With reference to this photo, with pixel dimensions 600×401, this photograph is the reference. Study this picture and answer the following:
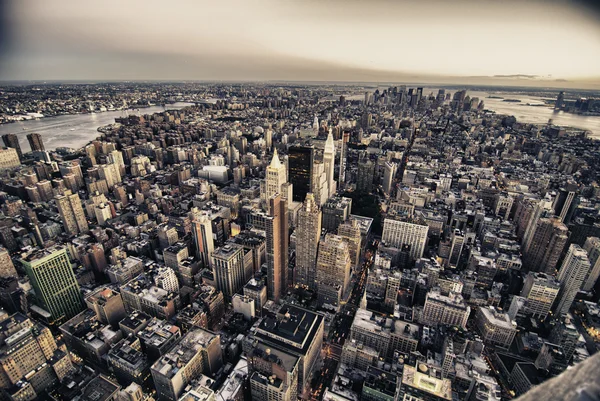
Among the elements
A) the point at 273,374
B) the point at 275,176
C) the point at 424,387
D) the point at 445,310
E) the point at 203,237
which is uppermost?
Result: the point at 275,176

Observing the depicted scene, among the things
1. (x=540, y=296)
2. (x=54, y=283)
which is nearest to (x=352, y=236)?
(x=540, y=296)

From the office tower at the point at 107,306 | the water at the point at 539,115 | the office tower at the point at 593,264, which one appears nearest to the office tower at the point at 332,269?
the office tower at the point at 107,306

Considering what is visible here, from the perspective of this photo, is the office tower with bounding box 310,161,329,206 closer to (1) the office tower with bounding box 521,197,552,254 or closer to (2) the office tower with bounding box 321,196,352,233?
(2) the office tower with bounding box 321,196,352,233

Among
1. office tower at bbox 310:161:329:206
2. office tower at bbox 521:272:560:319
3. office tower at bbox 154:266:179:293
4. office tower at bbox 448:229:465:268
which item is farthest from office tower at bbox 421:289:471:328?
office tower at bbox 154:266:179:293

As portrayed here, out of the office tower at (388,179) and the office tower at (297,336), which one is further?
the office tower at (388,179)

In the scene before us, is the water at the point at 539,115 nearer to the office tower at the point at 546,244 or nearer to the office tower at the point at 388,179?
the office tower at the point at 546,244

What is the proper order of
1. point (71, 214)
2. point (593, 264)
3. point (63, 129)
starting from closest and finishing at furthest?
point (593, 264) < point (71, 214) < point (63, 129)

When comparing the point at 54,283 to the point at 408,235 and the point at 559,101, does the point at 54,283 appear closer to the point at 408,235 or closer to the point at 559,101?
the point at 408,235
